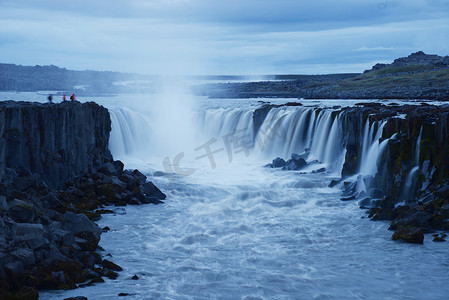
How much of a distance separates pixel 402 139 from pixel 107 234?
16.2 meters

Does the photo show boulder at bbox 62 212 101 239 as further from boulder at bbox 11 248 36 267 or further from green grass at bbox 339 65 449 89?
green grass at bbox 339 65 449 89

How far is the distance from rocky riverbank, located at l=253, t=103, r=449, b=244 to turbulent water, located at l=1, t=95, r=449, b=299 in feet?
2.53

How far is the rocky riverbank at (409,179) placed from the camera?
24.9m

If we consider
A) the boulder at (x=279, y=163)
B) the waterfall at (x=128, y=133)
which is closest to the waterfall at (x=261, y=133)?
the waterfall at (x=128, y=133)

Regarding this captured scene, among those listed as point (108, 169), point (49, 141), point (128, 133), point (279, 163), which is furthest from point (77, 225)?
point (128, 133)

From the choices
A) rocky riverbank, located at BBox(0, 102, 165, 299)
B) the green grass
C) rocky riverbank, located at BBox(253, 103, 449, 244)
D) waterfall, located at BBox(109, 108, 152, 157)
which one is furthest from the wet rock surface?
the green grass

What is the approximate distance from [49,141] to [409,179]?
1938cm

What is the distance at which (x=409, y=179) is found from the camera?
29.0 meters

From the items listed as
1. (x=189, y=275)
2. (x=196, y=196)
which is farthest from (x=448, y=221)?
(x=196, y=196)

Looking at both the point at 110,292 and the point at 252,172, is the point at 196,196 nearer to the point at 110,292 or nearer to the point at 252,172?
the point at 252,172

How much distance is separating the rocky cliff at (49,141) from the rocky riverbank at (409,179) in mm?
15783

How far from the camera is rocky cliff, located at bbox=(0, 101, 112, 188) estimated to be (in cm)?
2814

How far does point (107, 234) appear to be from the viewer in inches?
988

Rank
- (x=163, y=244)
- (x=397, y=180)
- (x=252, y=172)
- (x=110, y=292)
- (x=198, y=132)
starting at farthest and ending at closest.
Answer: (x=198, y=132), (x=252, y=172), (x=397, y=180), (x=163, y=244), (x=110, y=292)
